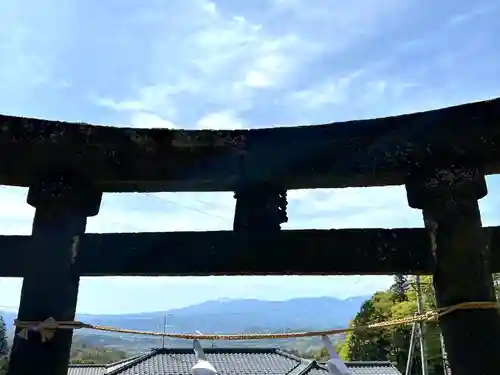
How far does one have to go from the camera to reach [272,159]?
7.86ft

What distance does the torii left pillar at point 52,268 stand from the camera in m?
2.16

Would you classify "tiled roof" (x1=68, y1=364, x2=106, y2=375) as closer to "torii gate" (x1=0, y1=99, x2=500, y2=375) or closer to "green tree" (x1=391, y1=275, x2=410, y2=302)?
"green tree" (x1=391, y1=275, x2=410, y2=302)

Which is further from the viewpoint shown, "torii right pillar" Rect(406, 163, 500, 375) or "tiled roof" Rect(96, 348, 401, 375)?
"tiled roof" Rect(96, 348, 401, 375)

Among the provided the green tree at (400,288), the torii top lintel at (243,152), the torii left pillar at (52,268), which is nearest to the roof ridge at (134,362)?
the torii left pillar at (52,268)

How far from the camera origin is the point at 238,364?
16781 millimetres

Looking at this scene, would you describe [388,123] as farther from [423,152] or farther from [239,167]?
[239,167]

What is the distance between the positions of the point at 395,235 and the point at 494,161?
0.63m

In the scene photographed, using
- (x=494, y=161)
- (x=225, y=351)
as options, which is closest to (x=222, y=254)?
(x=494, y=161)

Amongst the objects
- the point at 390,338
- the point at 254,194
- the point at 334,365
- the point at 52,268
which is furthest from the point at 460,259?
the point at 390,338

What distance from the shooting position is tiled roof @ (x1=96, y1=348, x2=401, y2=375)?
16.0 m

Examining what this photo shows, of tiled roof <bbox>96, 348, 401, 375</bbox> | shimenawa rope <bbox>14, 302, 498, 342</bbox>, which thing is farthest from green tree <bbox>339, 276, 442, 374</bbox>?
shimenawa rope <bbox>14, 302, 498, 342</bbox>

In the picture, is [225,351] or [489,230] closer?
[489,230]

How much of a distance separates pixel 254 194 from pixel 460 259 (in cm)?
106

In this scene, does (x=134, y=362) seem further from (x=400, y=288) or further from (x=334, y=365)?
(x=400, y=288)
